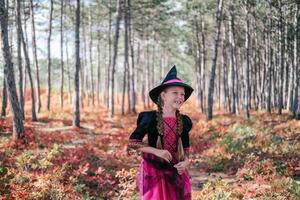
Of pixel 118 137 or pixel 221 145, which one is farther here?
pixel 118 137

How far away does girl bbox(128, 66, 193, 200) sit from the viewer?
14.6 feet

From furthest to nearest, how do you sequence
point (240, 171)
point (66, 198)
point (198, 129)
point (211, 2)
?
point (211, 2), point (198, 129), point (240, 171), point (66, 198)

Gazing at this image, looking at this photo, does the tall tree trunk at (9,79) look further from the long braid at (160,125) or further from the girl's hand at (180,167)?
the girl's hand at (180,167)

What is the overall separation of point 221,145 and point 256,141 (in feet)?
4.12

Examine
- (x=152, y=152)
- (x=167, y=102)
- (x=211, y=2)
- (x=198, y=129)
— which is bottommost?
(x=198, y=129)

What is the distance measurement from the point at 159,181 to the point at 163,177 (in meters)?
0.06

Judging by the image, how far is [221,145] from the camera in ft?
50.8

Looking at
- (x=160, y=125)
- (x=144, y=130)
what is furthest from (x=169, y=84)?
(x=144, y=130)

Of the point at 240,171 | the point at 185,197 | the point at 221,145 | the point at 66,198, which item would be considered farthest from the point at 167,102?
the point at 221,145

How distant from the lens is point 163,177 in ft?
14.7

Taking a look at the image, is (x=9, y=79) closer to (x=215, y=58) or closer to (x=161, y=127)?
(x=161, y=127)

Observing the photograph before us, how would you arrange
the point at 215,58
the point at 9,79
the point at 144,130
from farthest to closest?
the point at 215,58, the point at 9,79, the point at 144,130

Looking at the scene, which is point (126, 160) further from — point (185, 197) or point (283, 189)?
point (185, 197)

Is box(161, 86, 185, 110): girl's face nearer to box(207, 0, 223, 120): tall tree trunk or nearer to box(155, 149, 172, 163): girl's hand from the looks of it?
box(155, 149, 172, 163): girl's hand
